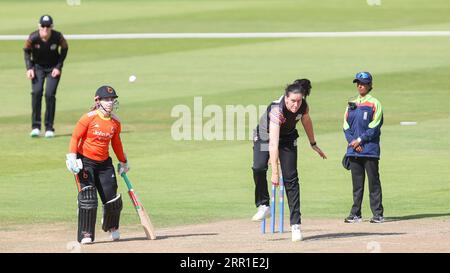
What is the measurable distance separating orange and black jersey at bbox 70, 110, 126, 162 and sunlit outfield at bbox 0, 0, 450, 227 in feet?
7.85

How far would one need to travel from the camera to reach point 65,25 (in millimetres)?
44062

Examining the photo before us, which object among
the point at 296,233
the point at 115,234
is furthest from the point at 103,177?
the point at 296,233

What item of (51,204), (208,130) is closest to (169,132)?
(208,130)

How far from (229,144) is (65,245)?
10425 mm

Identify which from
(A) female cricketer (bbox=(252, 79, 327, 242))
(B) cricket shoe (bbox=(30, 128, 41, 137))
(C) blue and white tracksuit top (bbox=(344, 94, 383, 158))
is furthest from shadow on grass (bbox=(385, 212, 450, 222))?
(B) cricket shoe (bbox=(30, 128, 41, 137))

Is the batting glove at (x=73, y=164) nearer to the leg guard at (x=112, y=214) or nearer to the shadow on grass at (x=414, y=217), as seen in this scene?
the leg guard at (x=112, y=214)

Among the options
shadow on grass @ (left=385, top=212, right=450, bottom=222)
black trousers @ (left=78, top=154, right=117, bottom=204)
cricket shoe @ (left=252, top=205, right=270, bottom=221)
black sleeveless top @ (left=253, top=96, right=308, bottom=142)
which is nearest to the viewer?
black sleeveless top @ (left=253, top=96, right=308, bottom=142)

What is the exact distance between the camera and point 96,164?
16.0 meters

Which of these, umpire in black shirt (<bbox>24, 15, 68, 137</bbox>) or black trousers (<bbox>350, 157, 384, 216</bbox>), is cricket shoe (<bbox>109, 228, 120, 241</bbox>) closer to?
black trousers (<bbox>350, 157, 384, 216</bbox>)

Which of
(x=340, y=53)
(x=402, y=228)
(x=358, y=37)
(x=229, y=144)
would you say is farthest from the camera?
(x=358, y=37)

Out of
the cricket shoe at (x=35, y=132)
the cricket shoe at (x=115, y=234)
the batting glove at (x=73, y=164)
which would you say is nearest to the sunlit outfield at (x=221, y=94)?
the cricket shoe at (x=35, y=132)

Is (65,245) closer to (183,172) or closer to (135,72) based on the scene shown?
(183,172)

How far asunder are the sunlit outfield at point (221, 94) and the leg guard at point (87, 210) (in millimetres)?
2294

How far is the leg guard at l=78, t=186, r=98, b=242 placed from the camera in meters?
15.8
